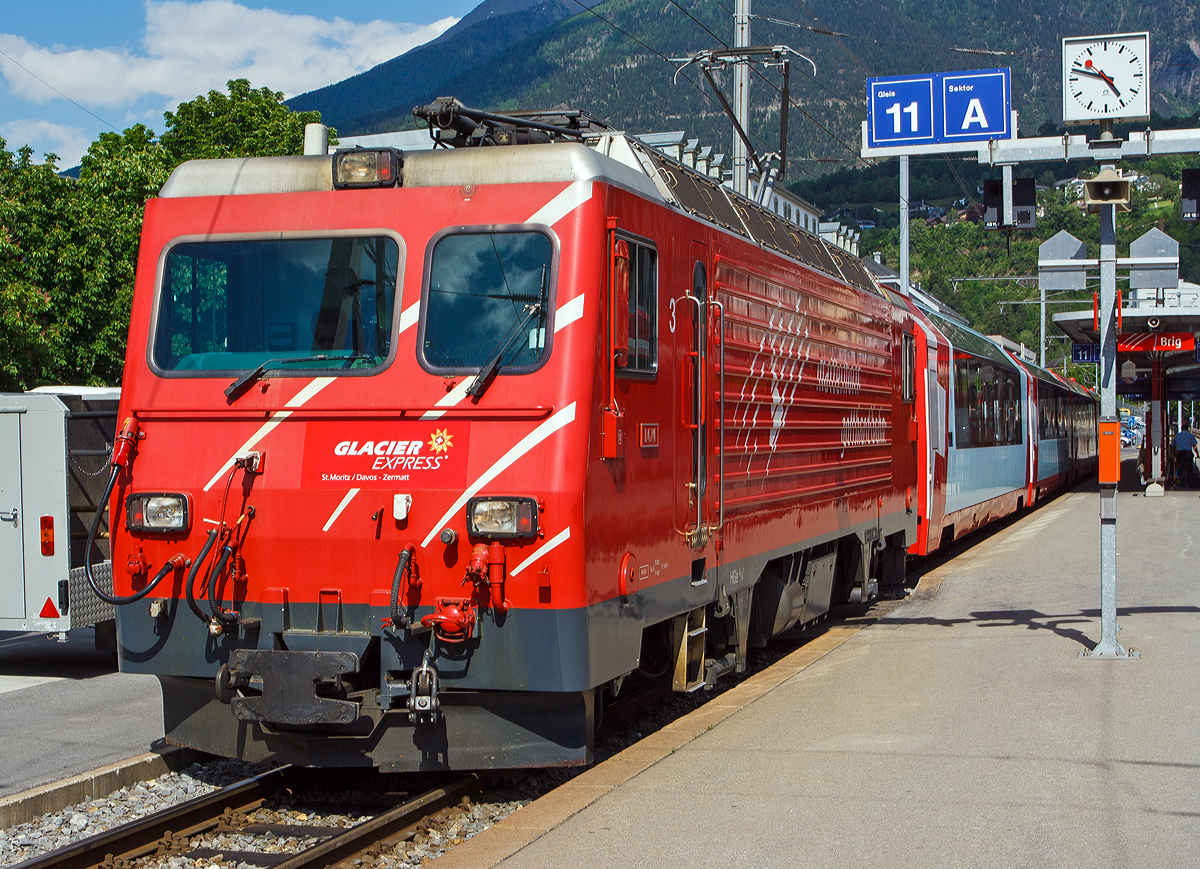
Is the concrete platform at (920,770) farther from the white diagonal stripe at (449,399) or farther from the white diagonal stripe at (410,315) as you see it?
the white diagonal stripe at (410,315)

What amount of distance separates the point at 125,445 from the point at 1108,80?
7611 millimetres

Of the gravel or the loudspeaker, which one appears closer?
the gravel

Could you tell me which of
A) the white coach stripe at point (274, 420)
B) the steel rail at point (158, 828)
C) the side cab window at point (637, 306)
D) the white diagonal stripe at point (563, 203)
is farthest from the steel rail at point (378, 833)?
the white diagonal stripe at point (563, 203)

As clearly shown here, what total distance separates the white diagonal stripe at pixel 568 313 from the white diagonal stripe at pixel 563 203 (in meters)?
0.39

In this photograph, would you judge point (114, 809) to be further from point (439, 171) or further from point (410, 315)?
point (439, 171)

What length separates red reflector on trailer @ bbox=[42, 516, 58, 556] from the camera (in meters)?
9.89

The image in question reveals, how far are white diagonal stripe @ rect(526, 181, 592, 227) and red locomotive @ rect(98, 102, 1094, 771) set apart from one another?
1 cm

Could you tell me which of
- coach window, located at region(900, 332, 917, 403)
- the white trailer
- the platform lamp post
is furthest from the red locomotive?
coach window, located at region(900, 332, 917, 403)

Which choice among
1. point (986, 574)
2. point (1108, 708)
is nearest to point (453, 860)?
point (1108, 708)

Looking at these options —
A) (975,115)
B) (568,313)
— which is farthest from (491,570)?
(975,115)

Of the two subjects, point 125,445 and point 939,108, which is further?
point 939,108

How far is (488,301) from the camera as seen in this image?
19.8ft

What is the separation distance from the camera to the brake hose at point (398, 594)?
5691 millimetres

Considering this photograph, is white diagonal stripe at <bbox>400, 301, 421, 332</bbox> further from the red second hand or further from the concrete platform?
the red second hand
